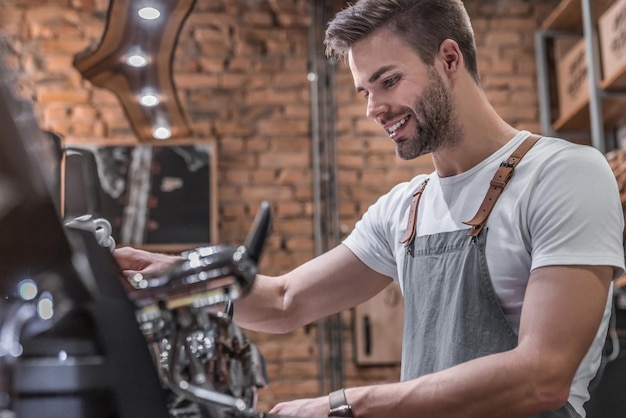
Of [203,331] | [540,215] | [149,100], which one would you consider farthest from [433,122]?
[149,100]

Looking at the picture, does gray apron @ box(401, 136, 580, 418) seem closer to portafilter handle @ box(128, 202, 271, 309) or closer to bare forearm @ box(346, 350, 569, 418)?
bare forearm @ box(346, 350, 569, 418)

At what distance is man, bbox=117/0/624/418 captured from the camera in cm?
106

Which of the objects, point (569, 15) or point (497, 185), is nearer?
point (497, 185)

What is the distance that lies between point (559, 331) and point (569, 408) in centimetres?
21

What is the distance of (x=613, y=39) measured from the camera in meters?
3.68

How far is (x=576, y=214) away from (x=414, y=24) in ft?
1.63

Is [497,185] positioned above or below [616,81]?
below

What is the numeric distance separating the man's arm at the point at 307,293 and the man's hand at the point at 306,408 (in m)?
0.55

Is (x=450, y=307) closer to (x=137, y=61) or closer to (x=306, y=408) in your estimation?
(x=306, y=408)

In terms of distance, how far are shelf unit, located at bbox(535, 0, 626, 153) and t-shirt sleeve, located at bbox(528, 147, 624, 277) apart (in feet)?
8.23

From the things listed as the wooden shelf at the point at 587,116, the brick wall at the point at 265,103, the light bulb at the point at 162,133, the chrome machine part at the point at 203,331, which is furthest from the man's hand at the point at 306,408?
the light bulb at the point at 162,133

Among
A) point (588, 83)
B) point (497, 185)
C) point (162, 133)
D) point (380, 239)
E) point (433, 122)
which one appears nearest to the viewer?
point (497, 185)

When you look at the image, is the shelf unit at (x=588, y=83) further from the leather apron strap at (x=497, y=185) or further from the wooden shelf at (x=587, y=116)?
the leather apron strap at (x=497, y=185)

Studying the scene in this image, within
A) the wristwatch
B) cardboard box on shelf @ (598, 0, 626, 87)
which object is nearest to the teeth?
the wristwatch
